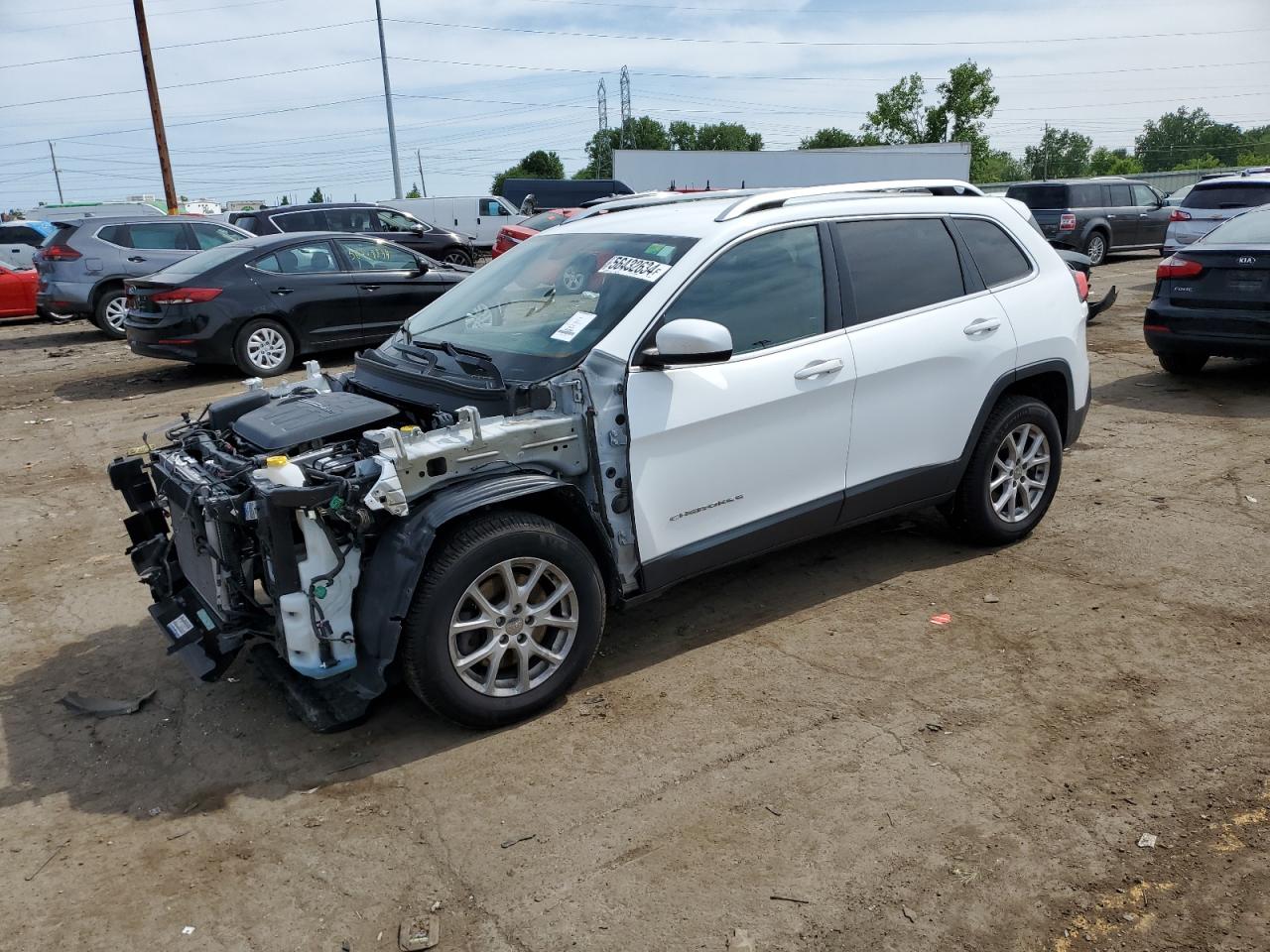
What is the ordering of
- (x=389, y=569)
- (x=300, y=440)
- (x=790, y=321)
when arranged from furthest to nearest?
(x=790, y=321) → (x=300, y=440) → (x=389, y=569)

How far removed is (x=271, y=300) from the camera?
10.7m

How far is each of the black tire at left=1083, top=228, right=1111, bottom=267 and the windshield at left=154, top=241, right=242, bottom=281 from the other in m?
17.6

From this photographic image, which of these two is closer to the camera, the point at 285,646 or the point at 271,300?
the point at 285,646

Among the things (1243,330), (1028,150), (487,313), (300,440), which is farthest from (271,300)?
(1028,150)

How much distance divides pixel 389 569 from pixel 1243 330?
8.13m

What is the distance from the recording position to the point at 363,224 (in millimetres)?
18125

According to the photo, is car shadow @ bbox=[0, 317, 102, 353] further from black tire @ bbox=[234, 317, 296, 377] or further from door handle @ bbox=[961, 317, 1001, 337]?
door handle @ bbox=[961, 317, 1001, 337]

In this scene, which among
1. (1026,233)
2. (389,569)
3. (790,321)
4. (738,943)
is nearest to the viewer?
(738,943)

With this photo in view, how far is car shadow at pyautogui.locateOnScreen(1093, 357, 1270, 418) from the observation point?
27.8ft

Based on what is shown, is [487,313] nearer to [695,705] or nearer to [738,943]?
[695,705]

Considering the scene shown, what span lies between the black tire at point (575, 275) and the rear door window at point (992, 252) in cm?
202

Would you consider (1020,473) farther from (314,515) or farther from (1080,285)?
(314,515)

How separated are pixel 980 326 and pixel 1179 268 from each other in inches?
209

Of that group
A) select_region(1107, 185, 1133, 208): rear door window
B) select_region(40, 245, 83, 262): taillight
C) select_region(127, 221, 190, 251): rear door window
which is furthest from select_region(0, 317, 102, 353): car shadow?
select_region(1107, 185, 1133, 208): rear door window
